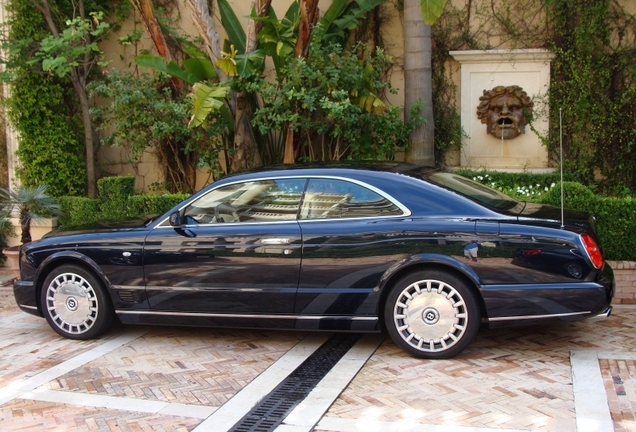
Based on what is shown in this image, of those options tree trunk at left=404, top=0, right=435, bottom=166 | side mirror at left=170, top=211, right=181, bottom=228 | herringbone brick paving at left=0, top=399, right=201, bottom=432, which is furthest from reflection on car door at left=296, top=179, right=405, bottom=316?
tree trunk at left=404, top=0, right=435, bottom=166

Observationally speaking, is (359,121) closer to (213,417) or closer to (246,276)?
(246,276)

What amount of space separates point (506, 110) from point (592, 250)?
5.66 m

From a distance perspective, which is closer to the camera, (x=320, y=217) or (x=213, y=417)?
(x=213, y=417)

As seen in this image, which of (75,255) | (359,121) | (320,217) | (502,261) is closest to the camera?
(502,261)

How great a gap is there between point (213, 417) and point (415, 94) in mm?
6537

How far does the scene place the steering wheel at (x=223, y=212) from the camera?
6.58 meters

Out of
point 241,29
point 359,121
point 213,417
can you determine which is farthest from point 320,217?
point 241,29

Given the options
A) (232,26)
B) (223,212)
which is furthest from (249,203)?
(232,26)

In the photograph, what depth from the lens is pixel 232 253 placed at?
639 centimetres

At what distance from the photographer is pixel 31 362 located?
643 centimetres

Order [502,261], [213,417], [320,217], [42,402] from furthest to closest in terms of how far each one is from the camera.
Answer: [320,217], [502,261], [42,402], [213,417]

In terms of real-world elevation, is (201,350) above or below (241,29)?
below

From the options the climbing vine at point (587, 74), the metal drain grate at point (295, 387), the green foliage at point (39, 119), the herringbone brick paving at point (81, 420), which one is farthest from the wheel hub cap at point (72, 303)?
the climbing vine at point (587, 74)

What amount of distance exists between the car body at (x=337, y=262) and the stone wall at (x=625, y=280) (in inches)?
70.2
